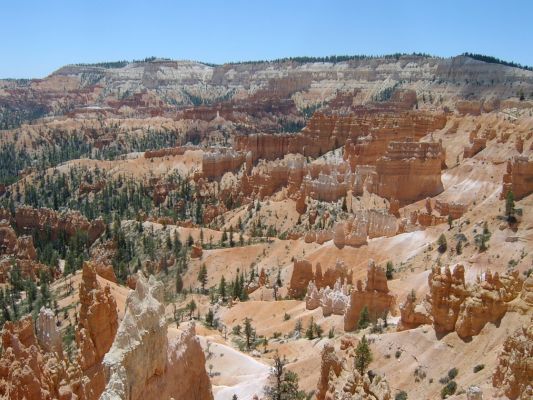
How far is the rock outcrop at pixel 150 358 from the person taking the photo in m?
15.1

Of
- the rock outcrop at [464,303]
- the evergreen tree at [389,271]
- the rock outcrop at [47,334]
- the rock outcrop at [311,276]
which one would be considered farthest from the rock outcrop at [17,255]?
the rock outcrop at [464,303]

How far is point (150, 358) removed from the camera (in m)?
17.0

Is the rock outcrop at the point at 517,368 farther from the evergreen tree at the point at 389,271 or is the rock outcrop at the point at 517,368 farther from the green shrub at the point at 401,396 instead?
the evergreen tree at the point at 389,271

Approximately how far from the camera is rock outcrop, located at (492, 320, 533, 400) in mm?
17812

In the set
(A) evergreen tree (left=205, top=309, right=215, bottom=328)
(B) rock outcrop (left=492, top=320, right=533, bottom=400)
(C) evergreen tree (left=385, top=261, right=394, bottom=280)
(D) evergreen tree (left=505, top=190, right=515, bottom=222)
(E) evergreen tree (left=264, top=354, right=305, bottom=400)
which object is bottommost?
(A) evergreen tree (left=205, top=309, right=215, bottom=328)

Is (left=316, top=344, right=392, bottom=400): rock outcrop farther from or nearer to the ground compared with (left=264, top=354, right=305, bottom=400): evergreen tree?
farther from the ground

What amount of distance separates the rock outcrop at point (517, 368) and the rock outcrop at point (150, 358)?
10011 mm

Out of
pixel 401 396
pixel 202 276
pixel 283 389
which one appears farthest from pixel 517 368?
pixel 202 276

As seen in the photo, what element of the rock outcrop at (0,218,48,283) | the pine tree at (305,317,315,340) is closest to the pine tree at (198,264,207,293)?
the rock outcrop at (0,218,48,283)

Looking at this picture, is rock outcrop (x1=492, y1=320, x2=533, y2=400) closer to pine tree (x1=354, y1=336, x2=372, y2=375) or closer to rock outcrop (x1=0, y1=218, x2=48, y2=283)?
pine tree (x1=354, y1=336, x2=372, y2=375)

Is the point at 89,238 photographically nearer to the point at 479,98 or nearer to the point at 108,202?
the point at 108,202

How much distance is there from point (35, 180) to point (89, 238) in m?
46.5

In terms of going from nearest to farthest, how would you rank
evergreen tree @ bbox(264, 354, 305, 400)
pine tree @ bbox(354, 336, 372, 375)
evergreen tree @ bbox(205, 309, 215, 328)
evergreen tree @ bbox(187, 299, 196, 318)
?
1. evergreen tree @ bbox(264, 354, 305, 400)
2. pine tree @ bbox(354, 336, 372, 375)
3. evergreen tree @ bbox(205, 309, 215, 328)
4. evergreen tree @ bbox(187, 299, 196, 318)

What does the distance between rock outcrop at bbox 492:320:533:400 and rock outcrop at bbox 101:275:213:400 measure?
32.8 feet
